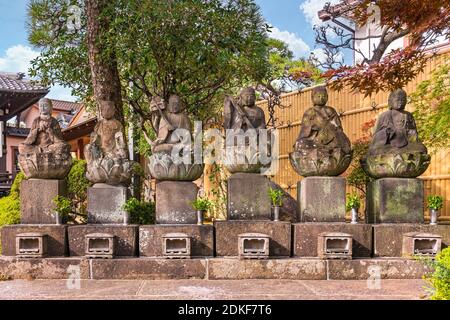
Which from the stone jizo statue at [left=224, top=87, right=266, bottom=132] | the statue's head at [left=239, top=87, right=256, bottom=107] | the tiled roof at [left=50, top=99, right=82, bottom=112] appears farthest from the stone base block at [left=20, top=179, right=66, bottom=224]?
the tiled roof at [left=50, top=99, right=82, bottom=112]

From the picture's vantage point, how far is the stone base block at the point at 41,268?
19.0ft

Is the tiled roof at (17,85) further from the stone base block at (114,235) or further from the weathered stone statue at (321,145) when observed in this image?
the weathered stone statue at (321,145)

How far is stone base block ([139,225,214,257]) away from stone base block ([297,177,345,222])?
1425 millimetres

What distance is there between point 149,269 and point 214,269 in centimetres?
85

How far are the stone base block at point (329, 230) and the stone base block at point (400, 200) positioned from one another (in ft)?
1.33

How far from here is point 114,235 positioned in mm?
6000

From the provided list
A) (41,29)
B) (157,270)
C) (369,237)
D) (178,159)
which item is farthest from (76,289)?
(41,29)

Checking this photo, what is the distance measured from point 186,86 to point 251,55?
1.64 meters

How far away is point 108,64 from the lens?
7977 millimetres

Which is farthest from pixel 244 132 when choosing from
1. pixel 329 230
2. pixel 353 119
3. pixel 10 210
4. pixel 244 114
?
pixel 353 119

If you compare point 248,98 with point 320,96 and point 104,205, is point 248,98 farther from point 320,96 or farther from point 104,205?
point 104,205

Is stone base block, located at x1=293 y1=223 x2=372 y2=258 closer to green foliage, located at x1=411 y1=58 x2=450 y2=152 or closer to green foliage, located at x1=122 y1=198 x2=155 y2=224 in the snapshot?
green foliage, located at x1=411 y1=58 x2=450 y2=152

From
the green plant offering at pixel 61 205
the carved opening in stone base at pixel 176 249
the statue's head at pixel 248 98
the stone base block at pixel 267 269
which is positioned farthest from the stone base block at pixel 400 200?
the green plant offering at pixel 61 205

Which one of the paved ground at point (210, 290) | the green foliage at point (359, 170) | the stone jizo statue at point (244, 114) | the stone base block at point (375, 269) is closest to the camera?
the paved ground at point (210, 290)
